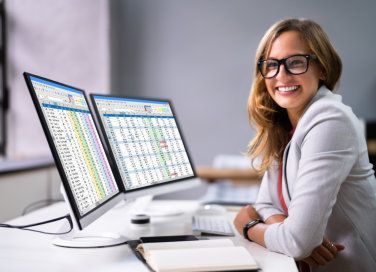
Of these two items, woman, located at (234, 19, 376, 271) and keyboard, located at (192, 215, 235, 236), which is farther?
keyboard, located at (192, 215, 235, 236)

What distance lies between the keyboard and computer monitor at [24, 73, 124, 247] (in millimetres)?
253

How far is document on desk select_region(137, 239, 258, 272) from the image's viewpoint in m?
0.87

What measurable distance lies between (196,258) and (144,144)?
62 cm

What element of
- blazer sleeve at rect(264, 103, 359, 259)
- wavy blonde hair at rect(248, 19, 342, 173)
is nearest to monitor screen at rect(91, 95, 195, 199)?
wavy blonde hair at rect(248, 19, 342, 173)

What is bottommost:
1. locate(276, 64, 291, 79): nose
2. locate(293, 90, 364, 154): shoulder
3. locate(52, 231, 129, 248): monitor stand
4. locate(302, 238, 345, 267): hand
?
locate(302, 238, 345, 267): hand

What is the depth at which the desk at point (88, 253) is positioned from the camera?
953 millimetres

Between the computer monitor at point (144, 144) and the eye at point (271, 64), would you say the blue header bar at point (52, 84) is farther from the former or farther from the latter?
the eye at point (271, 64)

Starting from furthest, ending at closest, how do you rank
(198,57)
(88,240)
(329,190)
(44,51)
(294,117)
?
(198,57) → (44,51) → (294,117) → (88,240) → (329,190)

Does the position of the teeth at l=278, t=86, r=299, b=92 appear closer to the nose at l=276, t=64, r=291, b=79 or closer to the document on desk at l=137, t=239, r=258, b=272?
the nose at l=276, t=64, r=291, b=79

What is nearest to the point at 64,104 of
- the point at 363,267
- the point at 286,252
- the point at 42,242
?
the point at 42,242

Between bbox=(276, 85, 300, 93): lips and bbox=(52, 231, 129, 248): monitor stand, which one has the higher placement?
bbox=(276, 85, 300, 93): lips

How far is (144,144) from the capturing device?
1466mm

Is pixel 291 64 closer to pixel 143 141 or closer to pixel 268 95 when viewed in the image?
pixel 268 95

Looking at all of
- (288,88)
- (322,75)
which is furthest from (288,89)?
(322,75)
